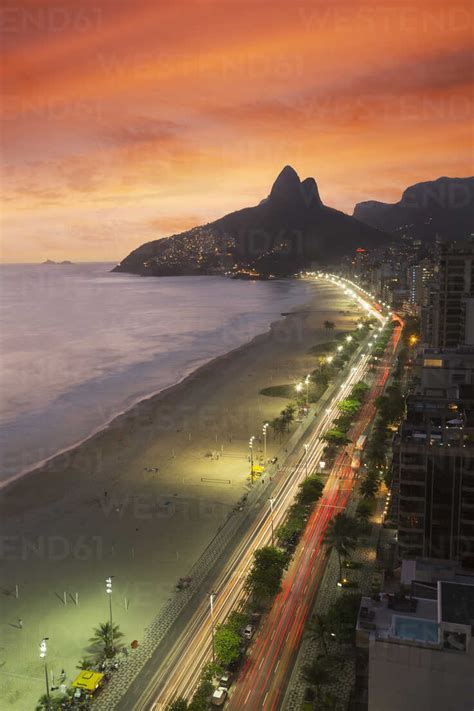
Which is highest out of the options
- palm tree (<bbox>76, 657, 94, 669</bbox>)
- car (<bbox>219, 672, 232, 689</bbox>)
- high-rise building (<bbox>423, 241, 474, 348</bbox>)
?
high-rise building (<bbox>423, 241, 474, 348</bbox>)

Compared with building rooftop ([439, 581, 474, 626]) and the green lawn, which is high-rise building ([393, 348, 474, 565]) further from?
the green lawn

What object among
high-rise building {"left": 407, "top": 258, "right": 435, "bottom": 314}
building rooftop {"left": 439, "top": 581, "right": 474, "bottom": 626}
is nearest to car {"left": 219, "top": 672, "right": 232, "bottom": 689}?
building rooftop {"left": 439, "top": 581, "right": 474, "bottom": 626}

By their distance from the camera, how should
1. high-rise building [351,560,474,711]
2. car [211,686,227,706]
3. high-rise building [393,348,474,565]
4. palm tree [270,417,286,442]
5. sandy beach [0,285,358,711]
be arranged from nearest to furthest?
1. high-rise building [351,560,474,711]
2. car [211,686,227,706]
3. high-rise building [393,348,474,565]
4. sandy beach [0,285,358,711]
5. palm tree [270,417,286,442]

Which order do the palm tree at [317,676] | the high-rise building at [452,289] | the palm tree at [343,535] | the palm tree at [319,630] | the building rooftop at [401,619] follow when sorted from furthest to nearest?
the high-rise building at [452,289] < the palm tree at [343,535] < the palm tree at [319,630] < the palm tree at [317,676] < the building rooftop at [401,619]

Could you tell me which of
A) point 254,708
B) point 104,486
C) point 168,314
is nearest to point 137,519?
point 104,486

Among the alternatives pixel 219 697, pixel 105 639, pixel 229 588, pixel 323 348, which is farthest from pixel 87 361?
pixel 219 697

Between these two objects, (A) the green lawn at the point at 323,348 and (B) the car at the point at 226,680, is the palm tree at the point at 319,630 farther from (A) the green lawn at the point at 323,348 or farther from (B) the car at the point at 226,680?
(A) the green lawn at the point at 323,348

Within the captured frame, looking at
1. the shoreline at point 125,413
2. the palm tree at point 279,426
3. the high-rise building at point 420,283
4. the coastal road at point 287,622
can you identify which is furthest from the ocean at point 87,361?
the high-rise building at point 420,283
